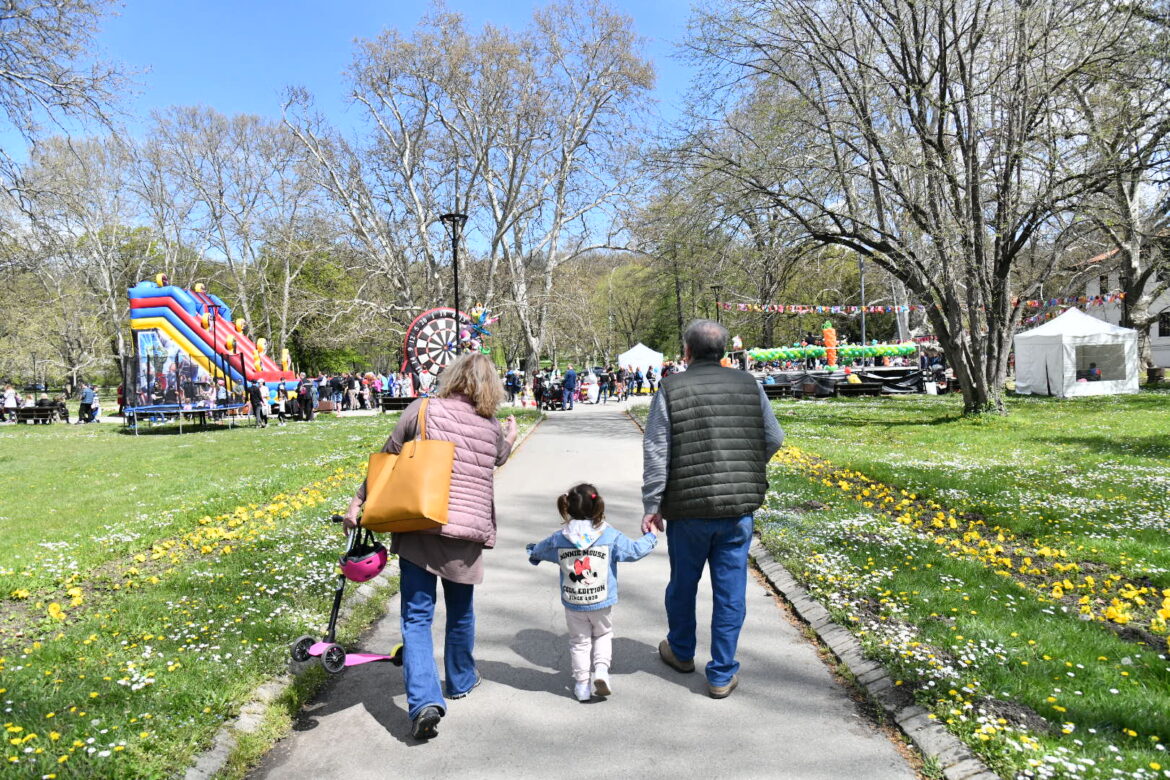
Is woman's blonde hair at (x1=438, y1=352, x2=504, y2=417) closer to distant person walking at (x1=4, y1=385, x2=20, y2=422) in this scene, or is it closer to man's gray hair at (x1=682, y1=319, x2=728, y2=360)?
man's gray hair at (x1=682, y1=319, x2=728, y2=360)

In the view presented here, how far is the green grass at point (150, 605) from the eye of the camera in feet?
11.4

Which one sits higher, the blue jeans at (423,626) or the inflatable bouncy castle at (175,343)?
the inflatable bouncy castle at (175,343)

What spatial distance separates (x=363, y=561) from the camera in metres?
3.91

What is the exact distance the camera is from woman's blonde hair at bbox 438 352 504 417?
3865mm

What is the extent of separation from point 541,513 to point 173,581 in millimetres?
4056

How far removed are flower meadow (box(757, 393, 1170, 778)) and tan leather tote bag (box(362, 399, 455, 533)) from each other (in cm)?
251

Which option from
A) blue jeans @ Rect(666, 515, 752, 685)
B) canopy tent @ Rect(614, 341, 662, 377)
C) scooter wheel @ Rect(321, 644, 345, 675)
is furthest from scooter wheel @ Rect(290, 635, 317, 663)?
canopy tent @ Rect(614, 341, 662, 377)

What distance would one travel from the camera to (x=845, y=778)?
321cm

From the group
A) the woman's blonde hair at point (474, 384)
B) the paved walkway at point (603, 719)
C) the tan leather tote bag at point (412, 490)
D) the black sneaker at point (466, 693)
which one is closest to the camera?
the paved walkway at point (603, 719)

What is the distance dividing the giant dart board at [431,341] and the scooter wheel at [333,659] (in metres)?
14.7

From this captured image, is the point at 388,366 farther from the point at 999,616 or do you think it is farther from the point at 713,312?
the point at 999,616

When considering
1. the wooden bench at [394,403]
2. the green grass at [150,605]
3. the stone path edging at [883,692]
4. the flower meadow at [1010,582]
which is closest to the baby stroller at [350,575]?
the green grass at [150,605]

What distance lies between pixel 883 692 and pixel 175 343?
24.2 m

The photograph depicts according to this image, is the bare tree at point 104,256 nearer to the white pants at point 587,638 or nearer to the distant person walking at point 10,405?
the distant person walking at point 10,405
